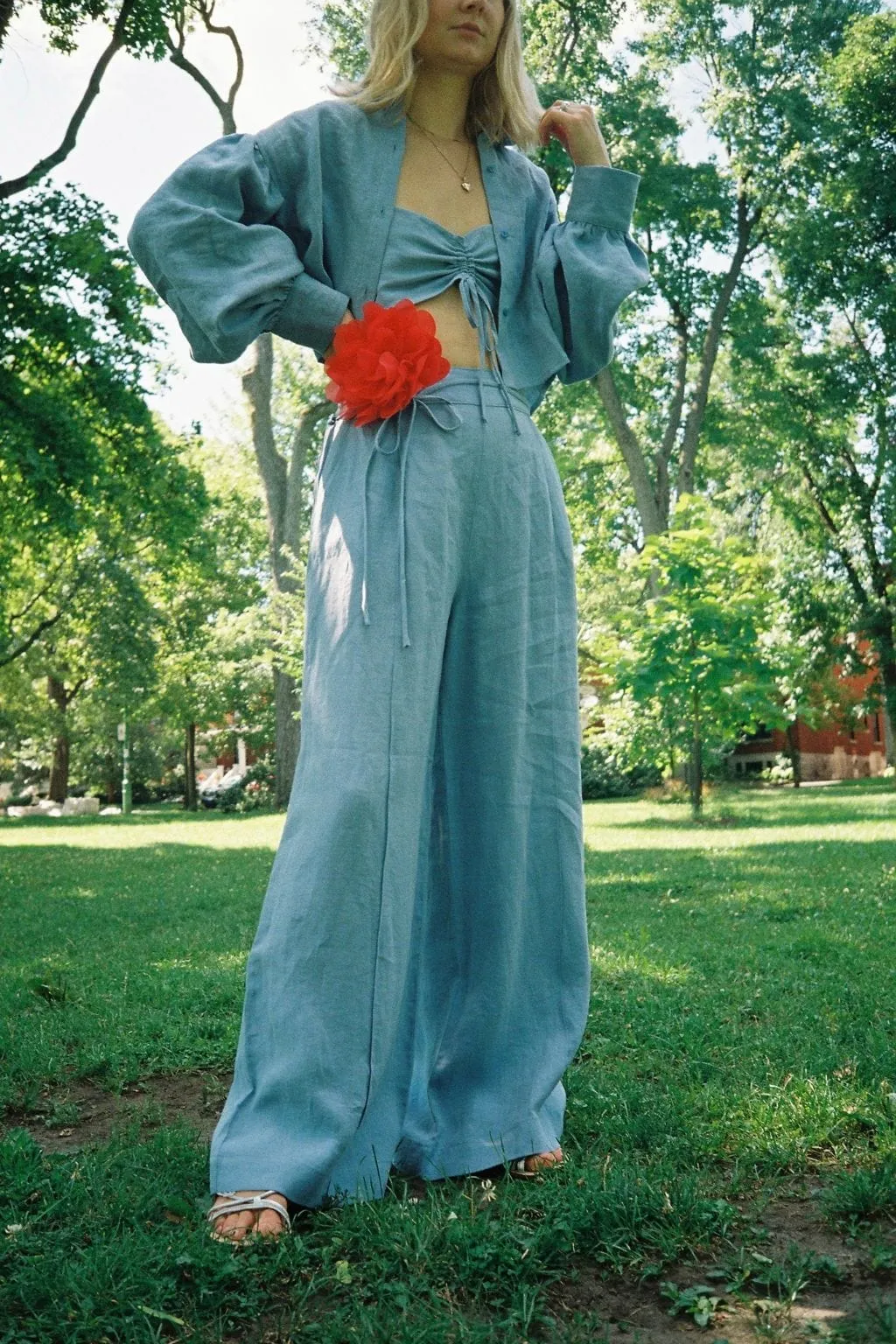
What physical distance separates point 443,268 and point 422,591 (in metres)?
0.75

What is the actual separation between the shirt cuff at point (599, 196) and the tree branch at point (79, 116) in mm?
11949

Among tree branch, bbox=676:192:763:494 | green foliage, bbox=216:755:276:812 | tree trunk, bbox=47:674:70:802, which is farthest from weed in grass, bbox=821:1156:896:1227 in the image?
tree trunk, bbox=47:674:70:802

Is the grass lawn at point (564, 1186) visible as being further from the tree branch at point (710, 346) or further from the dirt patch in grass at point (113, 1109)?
the tree branch at point (710, 346)

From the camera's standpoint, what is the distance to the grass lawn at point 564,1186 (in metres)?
1.81

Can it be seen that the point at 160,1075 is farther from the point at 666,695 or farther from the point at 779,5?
the point at 779,5

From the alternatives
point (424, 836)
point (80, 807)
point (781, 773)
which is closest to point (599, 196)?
point (424, 836)

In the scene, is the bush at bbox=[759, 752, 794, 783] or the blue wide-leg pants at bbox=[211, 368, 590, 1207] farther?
the bush at bbox=[759, 752, 794, 783]

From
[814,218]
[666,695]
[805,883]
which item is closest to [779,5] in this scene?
[814,218]

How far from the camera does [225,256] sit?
2432 millimetres

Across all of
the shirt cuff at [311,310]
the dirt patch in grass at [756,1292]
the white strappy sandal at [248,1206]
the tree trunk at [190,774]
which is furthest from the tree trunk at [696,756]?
the tree trunk at [190,774]

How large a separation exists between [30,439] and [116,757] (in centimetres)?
2716

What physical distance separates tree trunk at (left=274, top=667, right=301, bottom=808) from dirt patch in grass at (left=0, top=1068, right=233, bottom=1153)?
19.0m

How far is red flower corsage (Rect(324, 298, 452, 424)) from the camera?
8.14 ft

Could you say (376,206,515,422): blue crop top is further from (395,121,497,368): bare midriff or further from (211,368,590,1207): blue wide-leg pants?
(211,368,590,1207): blue wide-leg pants
